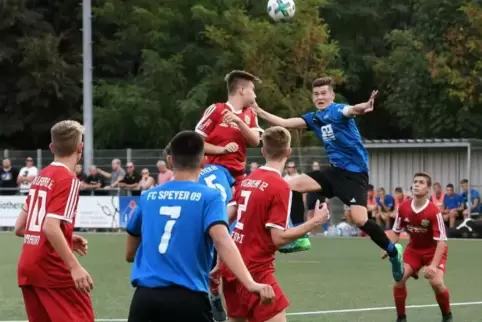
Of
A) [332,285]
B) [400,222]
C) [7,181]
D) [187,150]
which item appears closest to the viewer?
[187,150]

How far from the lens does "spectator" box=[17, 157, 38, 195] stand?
29.3 metres

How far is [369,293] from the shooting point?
14125 mm

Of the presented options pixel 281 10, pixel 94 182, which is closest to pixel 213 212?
pixel 281 10

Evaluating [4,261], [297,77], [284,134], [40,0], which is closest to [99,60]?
[40,0]

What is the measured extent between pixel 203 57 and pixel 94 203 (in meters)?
18.4

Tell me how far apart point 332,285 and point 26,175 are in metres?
16.4

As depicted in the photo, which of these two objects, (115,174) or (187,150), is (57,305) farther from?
(115,174)

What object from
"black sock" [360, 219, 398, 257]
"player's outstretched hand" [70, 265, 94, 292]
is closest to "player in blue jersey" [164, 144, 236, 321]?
"black sock" [360, 219, 398, 257]

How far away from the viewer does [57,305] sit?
7.75 m

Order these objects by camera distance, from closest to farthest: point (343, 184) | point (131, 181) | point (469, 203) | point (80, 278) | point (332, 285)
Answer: point (80, 278)
point (343, 184)
point (332, 285)
point (469, 203)
point (131, 181)

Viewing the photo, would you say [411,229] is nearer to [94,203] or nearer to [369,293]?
[369,293]

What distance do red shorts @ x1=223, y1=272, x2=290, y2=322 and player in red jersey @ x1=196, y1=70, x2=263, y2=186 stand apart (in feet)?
8.84

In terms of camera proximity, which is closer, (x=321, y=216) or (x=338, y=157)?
(x=321, y=216)

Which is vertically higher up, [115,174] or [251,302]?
[115,174]
